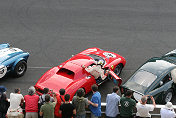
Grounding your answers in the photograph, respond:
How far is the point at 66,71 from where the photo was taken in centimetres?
1033

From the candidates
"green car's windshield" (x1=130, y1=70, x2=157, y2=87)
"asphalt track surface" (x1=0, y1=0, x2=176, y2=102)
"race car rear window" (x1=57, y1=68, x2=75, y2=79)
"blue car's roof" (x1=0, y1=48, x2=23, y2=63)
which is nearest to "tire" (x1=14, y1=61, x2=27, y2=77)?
"asphalt track surface" (x1=0, y1=0, x2=176, y2=102)

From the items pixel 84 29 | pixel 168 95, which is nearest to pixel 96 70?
pixel 168 95

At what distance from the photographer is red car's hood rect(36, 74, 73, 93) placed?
954 cm

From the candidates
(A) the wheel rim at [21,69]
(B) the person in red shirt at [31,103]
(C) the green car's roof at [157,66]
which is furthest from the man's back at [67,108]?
(A) the wheel rim at [21,69]

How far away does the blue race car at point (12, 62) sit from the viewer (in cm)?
1077

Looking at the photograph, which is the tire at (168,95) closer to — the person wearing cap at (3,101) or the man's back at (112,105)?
the man's back at (112,105)

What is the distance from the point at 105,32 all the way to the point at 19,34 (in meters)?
4.81

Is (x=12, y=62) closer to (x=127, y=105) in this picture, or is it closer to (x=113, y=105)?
(x=113, y=105)

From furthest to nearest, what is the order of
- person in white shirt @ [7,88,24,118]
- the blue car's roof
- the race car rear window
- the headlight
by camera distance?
the blue car's roof
the headlight
the race car rear window
person in white shirt @ [7,88,24,118]

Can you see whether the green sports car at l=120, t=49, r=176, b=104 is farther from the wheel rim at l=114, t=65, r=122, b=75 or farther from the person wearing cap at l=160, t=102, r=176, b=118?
the person wearing cap at l=160, t=102, r=176, b=118

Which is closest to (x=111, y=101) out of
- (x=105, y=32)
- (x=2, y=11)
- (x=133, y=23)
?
(x=105, y=32)

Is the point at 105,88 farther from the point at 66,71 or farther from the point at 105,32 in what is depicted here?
the point at 105,32

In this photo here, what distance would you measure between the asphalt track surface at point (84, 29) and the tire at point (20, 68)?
0.21 meters

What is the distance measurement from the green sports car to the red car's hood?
197cm
